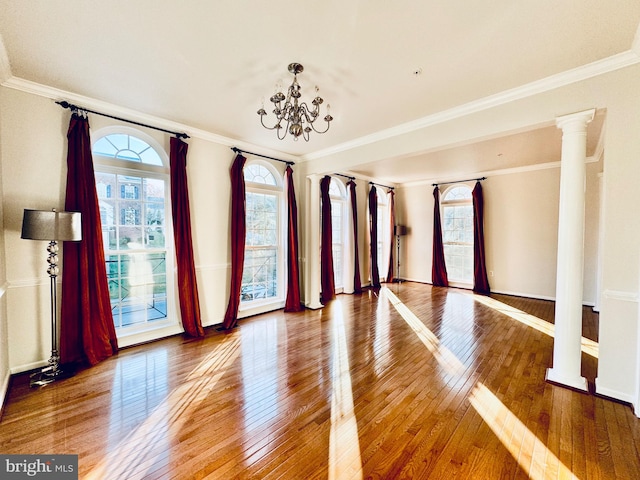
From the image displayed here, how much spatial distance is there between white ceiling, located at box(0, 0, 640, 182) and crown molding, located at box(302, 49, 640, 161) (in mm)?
71

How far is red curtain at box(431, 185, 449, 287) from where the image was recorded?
7.48 m

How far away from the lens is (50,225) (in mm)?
2568

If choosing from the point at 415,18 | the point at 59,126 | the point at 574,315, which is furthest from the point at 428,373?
the point at 59,126

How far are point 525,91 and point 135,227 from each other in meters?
4.81

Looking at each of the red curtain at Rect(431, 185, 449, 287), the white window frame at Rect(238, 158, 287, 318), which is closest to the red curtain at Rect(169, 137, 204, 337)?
the white window frame at Rect(238, 158, 287, 318)

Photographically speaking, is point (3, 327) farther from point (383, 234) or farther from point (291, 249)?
point (383, 234)

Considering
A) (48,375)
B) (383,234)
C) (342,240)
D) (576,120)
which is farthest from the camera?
(383,234)

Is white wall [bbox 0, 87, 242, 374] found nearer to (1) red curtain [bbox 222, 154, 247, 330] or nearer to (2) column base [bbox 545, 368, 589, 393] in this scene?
(1) red curtain [bbox 222, 154, 247, 330]

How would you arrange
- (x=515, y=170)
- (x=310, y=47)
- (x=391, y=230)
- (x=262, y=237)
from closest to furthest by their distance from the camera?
(x=310, y=47), (x=262, y=237), (x=515, y=170), (x=391, y=230)

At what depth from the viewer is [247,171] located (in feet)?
16.1

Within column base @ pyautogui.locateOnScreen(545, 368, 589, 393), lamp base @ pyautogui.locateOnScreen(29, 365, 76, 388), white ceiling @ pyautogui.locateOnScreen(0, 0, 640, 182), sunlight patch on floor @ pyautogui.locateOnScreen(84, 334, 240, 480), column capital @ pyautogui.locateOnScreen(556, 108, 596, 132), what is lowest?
column base @ pyautogui.locateOnScreen(545, 368, 589, 393)

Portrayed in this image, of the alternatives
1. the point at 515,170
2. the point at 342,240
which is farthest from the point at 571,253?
the point at 342,240

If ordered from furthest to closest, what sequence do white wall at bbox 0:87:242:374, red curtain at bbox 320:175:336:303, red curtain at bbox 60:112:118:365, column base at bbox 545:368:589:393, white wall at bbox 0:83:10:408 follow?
red curtain at bbox 320:175:336:303 → red curtain at bbox 60:112:118:365 → white wall at bbox 0:87:242:374 → column base at bbox 545:368:589:393 → white wall at bbox 0:83:10:408

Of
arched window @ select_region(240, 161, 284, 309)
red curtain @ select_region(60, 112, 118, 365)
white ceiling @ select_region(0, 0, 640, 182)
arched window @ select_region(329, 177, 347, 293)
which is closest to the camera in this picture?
white ceiling @ select_region(0, 0, 640, 182)
